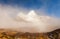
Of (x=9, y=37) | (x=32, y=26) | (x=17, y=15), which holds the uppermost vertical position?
(x=17, y=15)

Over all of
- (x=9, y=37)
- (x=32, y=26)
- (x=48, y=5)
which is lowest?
(x=9, y=37)

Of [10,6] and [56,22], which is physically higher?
[10,6]

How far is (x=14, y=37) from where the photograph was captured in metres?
2.75

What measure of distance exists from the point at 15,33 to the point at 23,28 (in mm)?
174

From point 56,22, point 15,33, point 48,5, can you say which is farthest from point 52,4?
point 15,33

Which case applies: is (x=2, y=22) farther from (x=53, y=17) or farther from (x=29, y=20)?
(x=53, y=17)

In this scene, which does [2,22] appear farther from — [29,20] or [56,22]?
[56,22]

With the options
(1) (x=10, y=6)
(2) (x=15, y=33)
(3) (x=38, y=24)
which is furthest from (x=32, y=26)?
(1) (x=10, y=6)

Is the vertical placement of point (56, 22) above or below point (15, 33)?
above

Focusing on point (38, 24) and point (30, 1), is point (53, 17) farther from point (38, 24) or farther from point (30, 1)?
point (30, 1)

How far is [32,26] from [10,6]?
1.82 ft

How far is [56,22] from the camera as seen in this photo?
2.83 metres

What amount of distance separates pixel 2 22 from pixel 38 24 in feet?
2.21

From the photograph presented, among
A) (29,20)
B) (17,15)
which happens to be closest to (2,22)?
(17,15)
